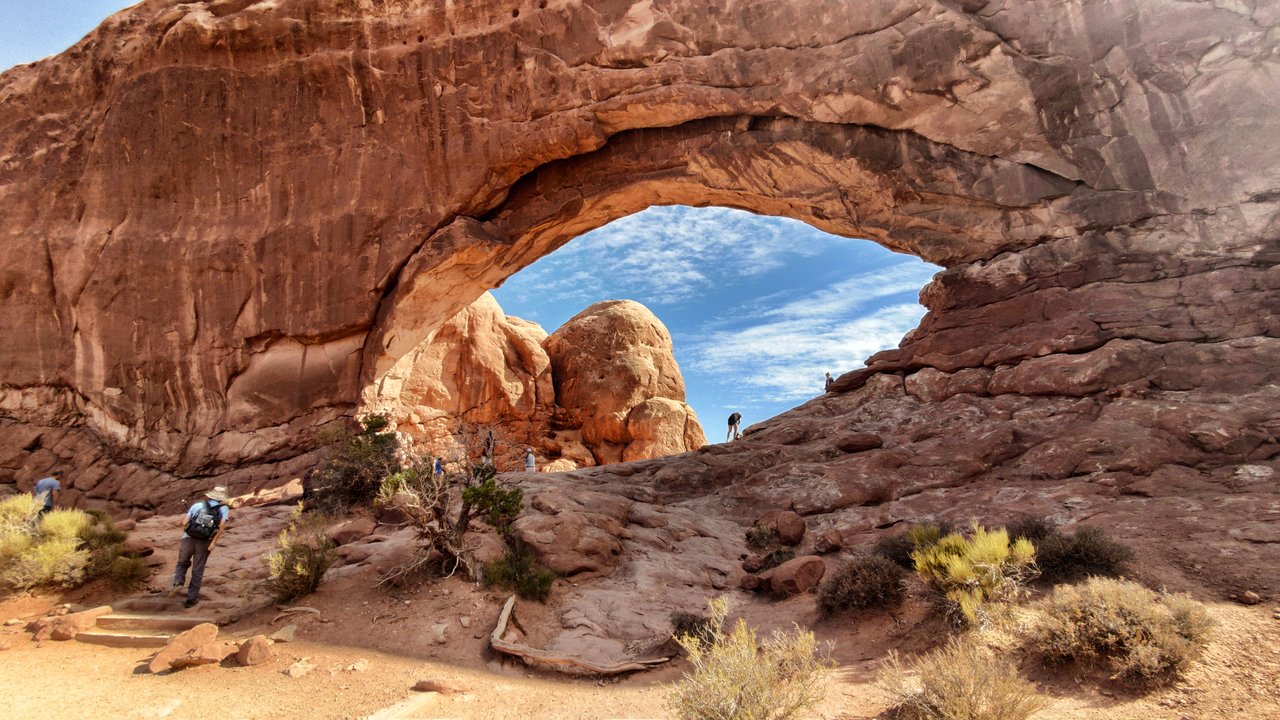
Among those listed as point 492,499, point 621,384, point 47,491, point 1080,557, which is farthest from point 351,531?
point 621,384

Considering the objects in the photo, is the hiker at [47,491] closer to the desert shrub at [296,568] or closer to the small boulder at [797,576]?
the desert shrub at [296,568]

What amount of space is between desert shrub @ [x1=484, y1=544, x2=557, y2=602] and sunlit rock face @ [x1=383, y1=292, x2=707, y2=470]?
1552 cm

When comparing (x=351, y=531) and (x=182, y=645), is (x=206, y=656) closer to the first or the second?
(x=182, y=645)

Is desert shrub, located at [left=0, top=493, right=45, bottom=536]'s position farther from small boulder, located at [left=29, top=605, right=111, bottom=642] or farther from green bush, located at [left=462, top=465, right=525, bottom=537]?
green bush, located at [left=462, top=465, right=525, bottom=537]

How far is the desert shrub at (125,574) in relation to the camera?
8984mm

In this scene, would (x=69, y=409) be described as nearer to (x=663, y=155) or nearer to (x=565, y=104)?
(x=565, y=104)

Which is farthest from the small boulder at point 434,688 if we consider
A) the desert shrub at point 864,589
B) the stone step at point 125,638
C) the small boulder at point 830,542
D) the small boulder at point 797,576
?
Result: the small boulder at point 830,542

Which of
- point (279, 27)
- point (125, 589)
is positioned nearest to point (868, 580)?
point (125, 589)

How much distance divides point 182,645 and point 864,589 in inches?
298

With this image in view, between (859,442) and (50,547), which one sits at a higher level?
(50,547)

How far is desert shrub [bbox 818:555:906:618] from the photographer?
759 cm

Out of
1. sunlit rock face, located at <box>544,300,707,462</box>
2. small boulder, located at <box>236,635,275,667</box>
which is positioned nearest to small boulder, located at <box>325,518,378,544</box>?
small boulder, located at <box>236,635,275,667</box>

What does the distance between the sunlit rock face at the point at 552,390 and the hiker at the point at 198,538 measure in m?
14.7

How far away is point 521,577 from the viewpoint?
9008mm
